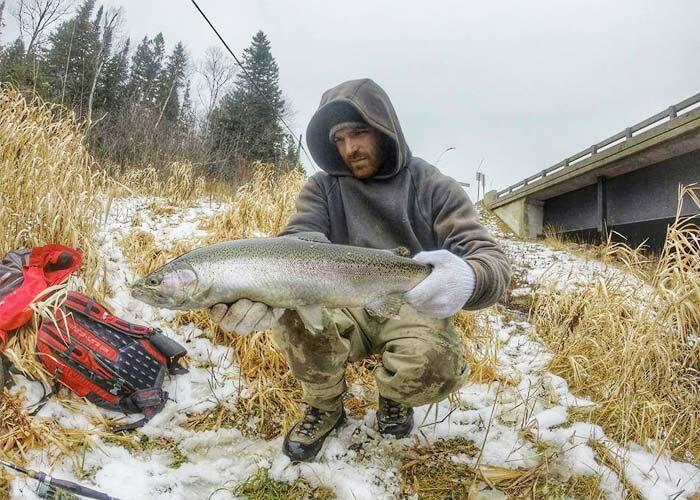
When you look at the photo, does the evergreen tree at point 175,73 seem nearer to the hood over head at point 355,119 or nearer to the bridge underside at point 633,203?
the bridge underside at point 633,203

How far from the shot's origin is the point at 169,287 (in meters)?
1.45

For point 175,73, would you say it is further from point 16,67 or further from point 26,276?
point 26,276

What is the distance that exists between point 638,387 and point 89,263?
390cm

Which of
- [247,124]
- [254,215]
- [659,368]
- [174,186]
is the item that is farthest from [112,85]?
[659,368]

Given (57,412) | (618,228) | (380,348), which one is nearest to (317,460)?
(380,348)

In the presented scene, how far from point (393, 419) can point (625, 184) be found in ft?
31.7

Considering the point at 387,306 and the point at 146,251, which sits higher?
the point at 146,251

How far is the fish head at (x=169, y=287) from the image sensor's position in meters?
1.43

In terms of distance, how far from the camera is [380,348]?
2.28 metres

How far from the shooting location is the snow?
1.84m

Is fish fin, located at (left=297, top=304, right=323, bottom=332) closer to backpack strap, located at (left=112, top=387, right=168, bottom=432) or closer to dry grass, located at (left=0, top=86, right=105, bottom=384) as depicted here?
backpack strap, located at (left=112, top=387, right=168, bottom=432)

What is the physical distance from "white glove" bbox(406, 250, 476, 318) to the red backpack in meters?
1.67

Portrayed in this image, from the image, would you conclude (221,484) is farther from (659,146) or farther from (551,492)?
(659,146)

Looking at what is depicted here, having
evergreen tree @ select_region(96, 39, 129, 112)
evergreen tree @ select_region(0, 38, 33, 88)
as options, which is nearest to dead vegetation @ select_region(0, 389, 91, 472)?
evergreen tree @ select_region(0, 38, 33, 88)
